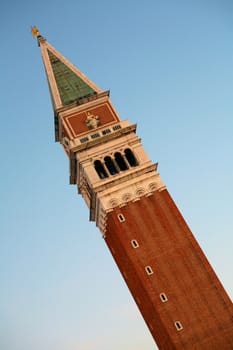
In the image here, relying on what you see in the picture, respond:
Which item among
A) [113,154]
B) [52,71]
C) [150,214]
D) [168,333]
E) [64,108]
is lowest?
[168,333]

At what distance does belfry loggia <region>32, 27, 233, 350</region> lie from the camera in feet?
153

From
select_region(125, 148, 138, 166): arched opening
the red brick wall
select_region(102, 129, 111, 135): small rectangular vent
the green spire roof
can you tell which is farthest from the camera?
the green spire roof

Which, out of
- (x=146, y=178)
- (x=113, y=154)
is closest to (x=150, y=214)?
(x=146, y=178)

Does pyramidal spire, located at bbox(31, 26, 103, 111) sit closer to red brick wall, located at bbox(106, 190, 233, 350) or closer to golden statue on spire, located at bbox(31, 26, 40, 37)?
golden statue on spire, located at bbox(31, 26, 40, 37)

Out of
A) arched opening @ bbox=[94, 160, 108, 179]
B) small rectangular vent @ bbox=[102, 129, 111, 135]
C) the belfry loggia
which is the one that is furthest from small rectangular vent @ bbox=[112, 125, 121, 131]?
arched opening @ bbox=[94, 160, 108, 179]

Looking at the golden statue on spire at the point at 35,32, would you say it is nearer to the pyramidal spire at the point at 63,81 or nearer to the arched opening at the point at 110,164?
the pyramidal spire at the point at 63,81

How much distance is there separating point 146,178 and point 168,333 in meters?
16.8

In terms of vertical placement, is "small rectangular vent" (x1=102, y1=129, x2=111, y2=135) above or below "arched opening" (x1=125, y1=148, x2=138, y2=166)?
above

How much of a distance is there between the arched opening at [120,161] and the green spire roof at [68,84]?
11358mm

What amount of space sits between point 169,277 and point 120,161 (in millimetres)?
15234

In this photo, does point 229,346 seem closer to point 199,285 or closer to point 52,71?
point 199,285

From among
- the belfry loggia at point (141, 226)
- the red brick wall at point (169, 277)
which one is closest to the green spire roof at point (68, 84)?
the belfry loggia at point (141, 226)

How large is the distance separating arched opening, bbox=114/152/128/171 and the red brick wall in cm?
531

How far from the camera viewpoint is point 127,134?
59.8 metres
